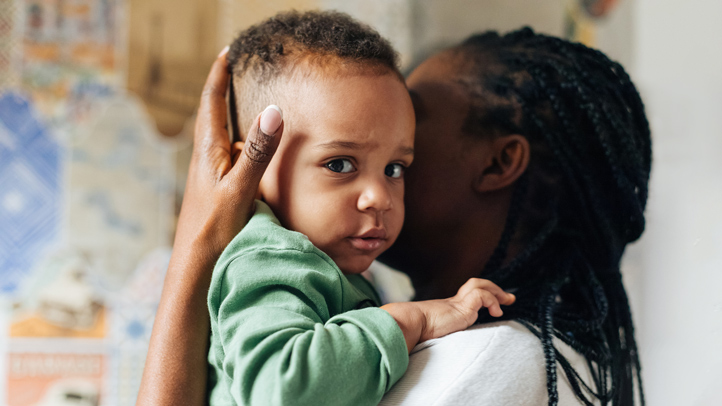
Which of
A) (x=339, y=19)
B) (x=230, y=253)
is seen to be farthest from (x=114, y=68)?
(x=230, y=253)

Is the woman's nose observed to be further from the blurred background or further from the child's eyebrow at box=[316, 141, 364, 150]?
the blurred background

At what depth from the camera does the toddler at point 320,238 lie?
1.66ft

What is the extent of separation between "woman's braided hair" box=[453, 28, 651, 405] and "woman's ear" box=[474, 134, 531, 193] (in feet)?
0.05

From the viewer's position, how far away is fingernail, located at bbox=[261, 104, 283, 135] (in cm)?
61

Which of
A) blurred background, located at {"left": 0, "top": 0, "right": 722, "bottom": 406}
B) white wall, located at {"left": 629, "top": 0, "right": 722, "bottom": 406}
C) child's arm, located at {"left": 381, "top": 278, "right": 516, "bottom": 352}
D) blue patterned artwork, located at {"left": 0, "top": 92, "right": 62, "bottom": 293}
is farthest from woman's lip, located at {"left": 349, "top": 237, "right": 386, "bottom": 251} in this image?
blue patterned artwork, located at {"left": 0, "top": 92, "right": 62, "bottom": 293}

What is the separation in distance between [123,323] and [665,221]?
154cm

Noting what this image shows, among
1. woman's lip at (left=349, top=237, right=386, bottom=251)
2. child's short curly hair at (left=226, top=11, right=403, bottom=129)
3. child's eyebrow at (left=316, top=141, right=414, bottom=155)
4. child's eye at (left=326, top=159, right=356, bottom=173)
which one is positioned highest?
child's short curly hair at (left=226, top=11, right=403, bottom=129)

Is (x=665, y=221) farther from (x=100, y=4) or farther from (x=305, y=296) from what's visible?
(x=100, y=4)

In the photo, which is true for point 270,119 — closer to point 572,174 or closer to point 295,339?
point 295,339

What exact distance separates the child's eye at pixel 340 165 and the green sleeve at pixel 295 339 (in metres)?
0.13

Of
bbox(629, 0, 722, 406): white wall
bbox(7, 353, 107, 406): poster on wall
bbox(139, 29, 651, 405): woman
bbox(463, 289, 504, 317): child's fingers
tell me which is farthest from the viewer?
bbox(7, 353, 107, 406): poster on wall

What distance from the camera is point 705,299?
0.85 metres

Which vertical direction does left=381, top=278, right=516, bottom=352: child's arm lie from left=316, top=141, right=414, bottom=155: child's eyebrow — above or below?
below

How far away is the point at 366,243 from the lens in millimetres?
677
